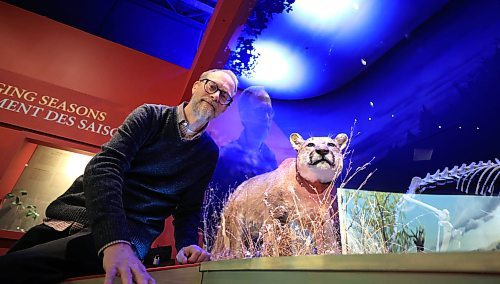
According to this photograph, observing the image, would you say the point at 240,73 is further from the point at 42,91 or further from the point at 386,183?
the point at 42,91

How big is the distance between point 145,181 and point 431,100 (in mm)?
1094

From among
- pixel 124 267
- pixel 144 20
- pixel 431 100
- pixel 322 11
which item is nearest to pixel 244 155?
pixel 322 11

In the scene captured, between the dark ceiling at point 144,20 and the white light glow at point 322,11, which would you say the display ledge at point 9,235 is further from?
the dark ceiling at point 144,20

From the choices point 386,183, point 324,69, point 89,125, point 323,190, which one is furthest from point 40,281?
point 89,125

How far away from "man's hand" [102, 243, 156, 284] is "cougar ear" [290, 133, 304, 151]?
133cm

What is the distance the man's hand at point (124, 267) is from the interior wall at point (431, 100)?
992 mm

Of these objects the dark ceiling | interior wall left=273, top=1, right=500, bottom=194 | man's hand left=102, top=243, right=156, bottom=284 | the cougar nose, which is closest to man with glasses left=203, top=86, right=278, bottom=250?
the cougar nose

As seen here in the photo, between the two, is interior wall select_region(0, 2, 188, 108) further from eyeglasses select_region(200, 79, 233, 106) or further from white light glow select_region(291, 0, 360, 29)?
eyeglasses select_region(200, 79, 233, 106)

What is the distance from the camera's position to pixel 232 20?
7.08 feet

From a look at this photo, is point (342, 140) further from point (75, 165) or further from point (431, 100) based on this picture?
point (75, 165)

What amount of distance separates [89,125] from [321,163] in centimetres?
209

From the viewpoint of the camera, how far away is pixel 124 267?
0.66m

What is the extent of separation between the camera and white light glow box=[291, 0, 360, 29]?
159 centimetres

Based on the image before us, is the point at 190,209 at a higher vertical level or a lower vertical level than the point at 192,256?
higher
